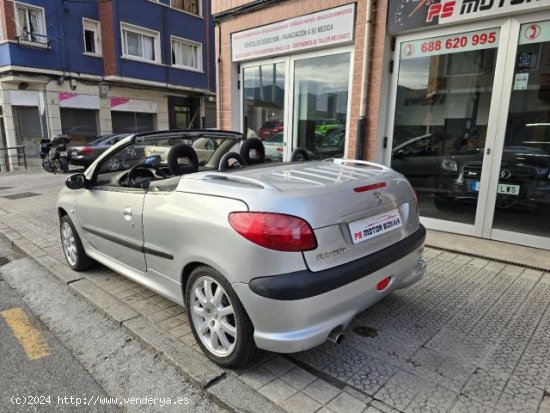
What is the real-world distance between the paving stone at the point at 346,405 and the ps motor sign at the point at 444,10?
4.47 m

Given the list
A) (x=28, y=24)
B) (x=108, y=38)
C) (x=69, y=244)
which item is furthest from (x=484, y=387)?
(x=108, y=38)

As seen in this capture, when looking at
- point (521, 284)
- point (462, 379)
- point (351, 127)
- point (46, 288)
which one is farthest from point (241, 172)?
point (351, 127)

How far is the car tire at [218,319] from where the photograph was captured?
2.33m

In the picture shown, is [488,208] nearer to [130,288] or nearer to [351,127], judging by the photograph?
[351,127]

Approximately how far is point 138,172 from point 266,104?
13.6ft

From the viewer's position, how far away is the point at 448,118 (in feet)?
17.1

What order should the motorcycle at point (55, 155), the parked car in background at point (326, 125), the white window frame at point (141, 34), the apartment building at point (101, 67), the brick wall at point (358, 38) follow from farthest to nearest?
the white window frame at point (141, 34), the apartment building at point (101, 67), the motorcycle at point (55, 155), the parked car in background at point (326, 125), the brick wall at point (358, 38)

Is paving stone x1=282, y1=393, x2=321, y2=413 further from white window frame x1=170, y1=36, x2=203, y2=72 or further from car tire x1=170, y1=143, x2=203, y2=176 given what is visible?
white window frame x1=170, y1=36, x2=203, y2=72

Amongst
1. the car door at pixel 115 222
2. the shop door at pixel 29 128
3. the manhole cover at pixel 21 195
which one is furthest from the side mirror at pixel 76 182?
the shop door at pixel 29 128

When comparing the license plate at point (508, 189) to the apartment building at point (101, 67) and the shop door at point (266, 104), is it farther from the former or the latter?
the apartment building at point (101, 67)

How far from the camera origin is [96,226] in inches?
144

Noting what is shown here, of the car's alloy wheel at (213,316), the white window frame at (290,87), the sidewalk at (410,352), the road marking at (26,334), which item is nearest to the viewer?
Result: the sidewalk at (410,352)

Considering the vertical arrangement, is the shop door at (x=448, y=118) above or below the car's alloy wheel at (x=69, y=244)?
above

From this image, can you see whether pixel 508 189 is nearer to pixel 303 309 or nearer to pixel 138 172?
pixel 303 309
